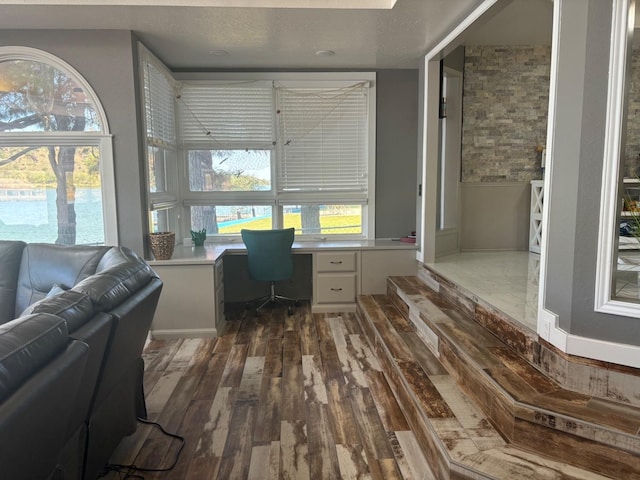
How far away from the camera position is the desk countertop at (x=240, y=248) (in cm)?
384

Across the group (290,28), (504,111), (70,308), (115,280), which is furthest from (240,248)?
(504,111)

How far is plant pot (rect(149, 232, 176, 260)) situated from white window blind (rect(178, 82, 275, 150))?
4.73ft

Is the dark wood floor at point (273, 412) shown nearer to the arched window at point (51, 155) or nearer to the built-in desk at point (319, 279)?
the built-in desk at point (319, 279)

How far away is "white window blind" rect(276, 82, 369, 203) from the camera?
474 cm

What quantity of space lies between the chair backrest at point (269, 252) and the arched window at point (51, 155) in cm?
120

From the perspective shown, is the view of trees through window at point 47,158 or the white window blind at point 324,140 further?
the white window blind at point 324,140

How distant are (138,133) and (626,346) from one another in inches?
140

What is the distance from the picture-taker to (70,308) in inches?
60.2

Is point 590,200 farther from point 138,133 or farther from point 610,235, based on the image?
point 138,133

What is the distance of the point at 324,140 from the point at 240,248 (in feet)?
5.02

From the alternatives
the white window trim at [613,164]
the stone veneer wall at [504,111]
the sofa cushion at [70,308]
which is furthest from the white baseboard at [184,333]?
the stone veneer wall at [504,111]

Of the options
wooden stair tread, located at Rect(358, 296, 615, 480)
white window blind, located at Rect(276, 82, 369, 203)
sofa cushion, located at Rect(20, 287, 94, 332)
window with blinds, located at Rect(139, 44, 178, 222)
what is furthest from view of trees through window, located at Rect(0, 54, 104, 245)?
wooden stair tread, located at Rect(358, 296, 615, 480)

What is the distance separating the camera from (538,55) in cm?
467

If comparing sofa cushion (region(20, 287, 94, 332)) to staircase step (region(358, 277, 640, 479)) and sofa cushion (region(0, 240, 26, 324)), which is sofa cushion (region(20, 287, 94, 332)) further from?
staircase step (region(358, 277, 640, 479))
